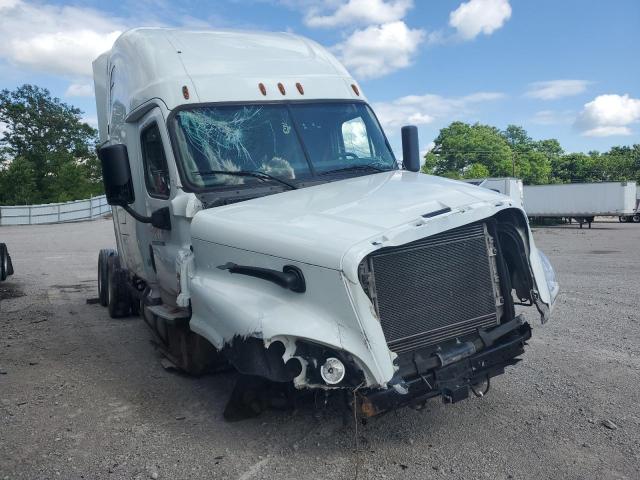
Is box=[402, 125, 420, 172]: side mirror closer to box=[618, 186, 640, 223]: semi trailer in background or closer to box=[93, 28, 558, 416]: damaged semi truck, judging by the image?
box=[93, 28, 558, 416]: damaged semi truck

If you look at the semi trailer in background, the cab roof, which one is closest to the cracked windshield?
the cab roof

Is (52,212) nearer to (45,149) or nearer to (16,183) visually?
(16,183)

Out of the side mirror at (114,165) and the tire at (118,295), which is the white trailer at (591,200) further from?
the side mirror at (114,165)

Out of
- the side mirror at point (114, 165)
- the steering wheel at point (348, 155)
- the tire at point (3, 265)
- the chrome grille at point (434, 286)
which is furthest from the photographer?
the tire at point (3, 265)

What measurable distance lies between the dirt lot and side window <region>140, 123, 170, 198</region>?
1893mm

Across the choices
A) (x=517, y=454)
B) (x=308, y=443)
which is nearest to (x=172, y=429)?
(x=308, y=443)

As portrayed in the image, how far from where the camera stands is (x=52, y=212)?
39500 millimetres

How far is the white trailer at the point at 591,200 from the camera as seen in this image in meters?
32.1

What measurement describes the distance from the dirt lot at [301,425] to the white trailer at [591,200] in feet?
91.4

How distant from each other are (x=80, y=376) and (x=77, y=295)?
5.33 meters

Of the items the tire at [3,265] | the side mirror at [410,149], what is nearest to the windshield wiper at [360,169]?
the side mirror at [410,149]

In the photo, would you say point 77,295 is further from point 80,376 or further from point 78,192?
point 78,192

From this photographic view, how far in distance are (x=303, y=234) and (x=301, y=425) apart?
1641mm

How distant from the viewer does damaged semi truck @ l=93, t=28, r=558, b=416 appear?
11.1 ft
